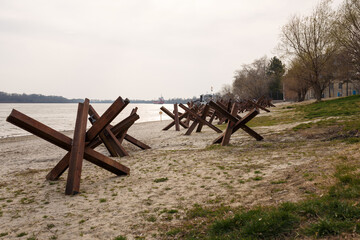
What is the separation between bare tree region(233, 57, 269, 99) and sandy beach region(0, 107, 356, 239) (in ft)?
253

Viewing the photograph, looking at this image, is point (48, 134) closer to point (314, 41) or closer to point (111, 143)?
point (111, 143)

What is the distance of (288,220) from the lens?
10.4 ft

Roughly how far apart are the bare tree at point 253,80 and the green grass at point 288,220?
3157 inches

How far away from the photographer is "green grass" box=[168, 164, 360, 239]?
115 inches

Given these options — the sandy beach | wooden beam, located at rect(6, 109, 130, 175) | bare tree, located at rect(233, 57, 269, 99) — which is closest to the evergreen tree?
bare tree, located at rect(233, 57, 269, 99)

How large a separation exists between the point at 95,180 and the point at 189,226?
335cm

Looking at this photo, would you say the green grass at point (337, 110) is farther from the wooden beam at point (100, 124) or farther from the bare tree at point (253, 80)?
the bare tree at point (253, 80)

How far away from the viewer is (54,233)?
358cm

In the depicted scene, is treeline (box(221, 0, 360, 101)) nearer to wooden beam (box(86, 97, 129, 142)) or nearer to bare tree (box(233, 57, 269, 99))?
wooden beam (box(86, 97, 129, 142))

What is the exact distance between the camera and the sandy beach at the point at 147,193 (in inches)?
147

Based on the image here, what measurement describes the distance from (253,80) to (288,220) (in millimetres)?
84503

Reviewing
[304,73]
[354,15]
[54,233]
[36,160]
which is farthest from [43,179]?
[304,73]

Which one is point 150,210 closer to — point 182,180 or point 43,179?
point 182,180

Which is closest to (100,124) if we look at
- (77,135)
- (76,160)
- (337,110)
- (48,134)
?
(77,135)
